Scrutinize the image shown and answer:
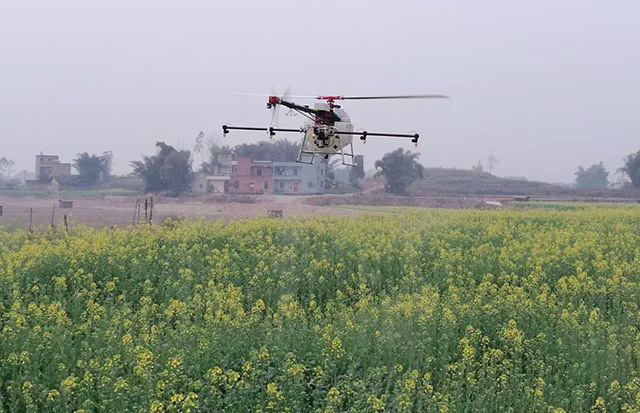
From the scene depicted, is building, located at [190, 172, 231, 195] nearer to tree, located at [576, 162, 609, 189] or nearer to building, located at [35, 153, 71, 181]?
building, located at [35, 153, 71, 181]

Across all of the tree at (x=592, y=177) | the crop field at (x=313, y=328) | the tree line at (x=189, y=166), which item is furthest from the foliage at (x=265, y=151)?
the tree at (x=592, y=177)

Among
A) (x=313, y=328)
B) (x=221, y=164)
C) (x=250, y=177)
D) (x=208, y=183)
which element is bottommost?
(x=313, y=328)

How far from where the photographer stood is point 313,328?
988 cm

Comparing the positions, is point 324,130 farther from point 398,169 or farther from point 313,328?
point 398,169

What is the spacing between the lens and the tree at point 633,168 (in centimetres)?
6172

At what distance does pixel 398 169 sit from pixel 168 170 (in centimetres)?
1482

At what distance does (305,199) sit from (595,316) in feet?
88.8

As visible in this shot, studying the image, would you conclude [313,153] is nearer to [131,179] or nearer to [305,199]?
[305,199]

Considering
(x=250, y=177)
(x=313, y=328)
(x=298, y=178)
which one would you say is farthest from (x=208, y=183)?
(x=313, y=328)

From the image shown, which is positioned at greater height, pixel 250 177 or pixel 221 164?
pixel 221 164

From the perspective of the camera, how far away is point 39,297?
11805 millimetres

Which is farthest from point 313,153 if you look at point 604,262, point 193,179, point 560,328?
A: point 193,179

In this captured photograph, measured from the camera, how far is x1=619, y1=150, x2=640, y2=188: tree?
6172 centimetres

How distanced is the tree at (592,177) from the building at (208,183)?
67.2m
